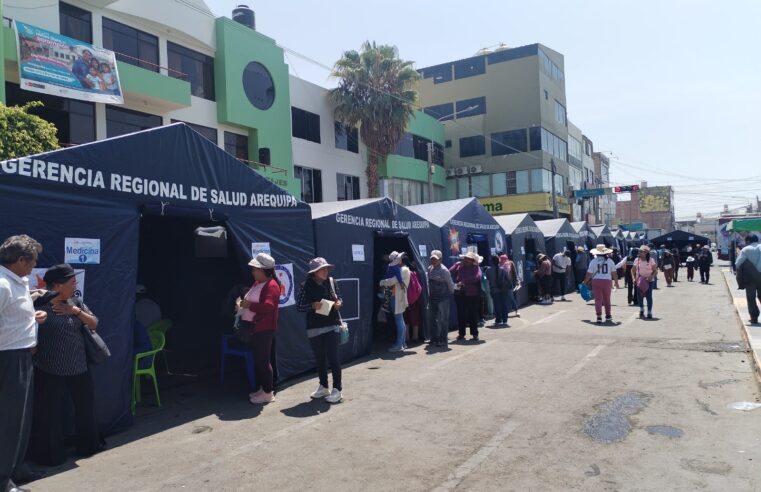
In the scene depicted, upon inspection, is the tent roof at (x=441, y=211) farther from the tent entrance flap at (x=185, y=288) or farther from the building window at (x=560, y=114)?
the building window at (x=560, y=114)

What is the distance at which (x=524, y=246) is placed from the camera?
17.5 metres

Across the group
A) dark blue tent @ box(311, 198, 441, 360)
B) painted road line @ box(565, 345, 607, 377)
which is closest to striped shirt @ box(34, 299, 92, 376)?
dark blue tent @ box(311, 198, 441, 360)

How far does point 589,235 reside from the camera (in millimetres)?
24703

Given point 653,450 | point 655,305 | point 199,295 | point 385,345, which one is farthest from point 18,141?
point 655,305

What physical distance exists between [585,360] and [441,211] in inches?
239

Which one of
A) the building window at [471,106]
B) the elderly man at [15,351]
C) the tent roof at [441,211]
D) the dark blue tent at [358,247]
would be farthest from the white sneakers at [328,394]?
the building window at [471,106]

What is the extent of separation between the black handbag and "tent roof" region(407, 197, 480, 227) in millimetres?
8541

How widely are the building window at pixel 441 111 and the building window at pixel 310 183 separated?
20.6m

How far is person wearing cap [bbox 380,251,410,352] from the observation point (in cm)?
978

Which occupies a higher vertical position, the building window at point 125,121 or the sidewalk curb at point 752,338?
the building window at point 125,121

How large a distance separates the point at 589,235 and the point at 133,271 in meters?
22.5

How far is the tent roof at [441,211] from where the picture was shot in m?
12.9

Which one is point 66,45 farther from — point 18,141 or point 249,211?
point 249,211

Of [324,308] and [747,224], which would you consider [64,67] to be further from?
[747,224]
